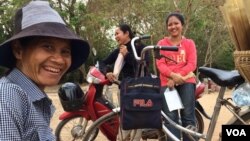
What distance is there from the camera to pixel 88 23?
1856 cm

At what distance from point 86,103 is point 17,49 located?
3.52 meters

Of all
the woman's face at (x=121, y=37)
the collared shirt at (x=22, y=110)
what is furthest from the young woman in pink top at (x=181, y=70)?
the collared shirt at (x=22, y=110)

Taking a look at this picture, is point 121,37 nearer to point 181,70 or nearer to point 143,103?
point 181,70

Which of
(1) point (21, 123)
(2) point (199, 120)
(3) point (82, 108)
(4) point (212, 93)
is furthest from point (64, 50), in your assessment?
(4) point (212, 93)

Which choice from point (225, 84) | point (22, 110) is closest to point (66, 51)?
point (22, 110)

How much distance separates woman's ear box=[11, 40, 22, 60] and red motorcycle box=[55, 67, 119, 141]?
3.22m

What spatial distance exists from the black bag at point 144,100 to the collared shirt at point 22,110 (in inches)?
77.5

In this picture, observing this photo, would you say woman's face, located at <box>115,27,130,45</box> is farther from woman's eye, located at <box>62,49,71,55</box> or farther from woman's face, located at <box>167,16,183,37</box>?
woman's eye, located at <box>62,49,71,55</box>

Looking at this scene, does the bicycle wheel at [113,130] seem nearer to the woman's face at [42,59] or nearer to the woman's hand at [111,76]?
the woman's hand at [111,76]

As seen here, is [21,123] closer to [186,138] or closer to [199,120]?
[186,138]

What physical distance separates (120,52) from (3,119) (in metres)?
3.32

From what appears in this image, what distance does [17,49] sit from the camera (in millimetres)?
1554

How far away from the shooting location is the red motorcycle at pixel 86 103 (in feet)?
15.9

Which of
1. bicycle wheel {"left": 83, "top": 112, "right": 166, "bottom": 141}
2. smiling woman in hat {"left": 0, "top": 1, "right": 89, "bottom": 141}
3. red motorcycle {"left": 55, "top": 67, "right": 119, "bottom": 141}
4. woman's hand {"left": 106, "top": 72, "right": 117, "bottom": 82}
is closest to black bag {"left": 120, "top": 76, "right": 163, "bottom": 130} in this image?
bicycle wheel {"left": 83, "top": 112, "right": 166, "bottom": 141}
